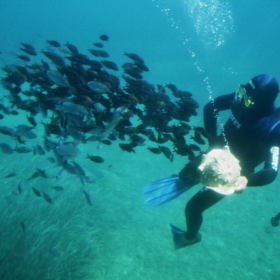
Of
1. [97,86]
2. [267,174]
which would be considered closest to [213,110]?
[267,174]

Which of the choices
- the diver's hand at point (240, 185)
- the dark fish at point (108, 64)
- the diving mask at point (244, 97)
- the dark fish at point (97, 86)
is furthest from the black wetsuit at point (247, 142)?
the dark fish at point (108, 64)

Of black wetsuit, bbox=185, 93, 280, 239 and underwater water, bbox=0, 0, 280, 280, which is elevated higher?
black wetsuit, bbox=185, 93, 280, 239

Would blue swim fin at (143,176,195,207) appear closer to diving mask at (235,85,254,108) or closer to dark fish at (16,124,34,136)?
diving mask at (235,85,254,108)

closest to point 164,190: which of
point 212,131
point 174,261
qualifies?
point 212,131

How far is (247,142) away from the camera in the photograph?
381 centimetres

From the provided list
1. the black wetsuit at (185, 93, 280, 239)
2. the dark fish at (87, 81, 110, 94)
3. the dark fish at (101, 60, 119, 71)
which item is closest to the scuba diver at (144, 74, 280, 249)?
the black wetsuit at (185, 93, 280, 239)

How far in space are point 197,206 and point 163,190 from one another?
0.65m

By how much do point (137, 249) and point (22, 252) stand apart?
Answer: 3.00 metres

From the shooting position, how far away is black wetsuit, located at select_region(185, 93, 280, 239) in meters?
3.11

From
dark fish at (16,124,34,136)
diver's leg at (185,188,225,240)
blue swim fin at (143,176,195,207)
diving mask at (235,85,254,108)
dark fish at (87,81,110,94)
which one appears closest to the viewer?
diving mask at (235,85,254,108)

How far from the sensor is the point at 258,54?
48125 mm

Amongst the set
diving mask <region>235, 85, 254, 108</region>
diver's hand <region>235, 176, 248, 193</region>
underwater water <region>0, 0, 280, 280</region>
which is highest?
diving mask <region>235, 85, 254, 108</region>

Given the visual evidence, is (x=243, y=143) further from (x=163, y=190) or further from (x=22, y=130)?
(x=22, y=130)

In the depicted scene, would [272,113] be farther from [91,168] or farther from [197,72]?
[197,72]
